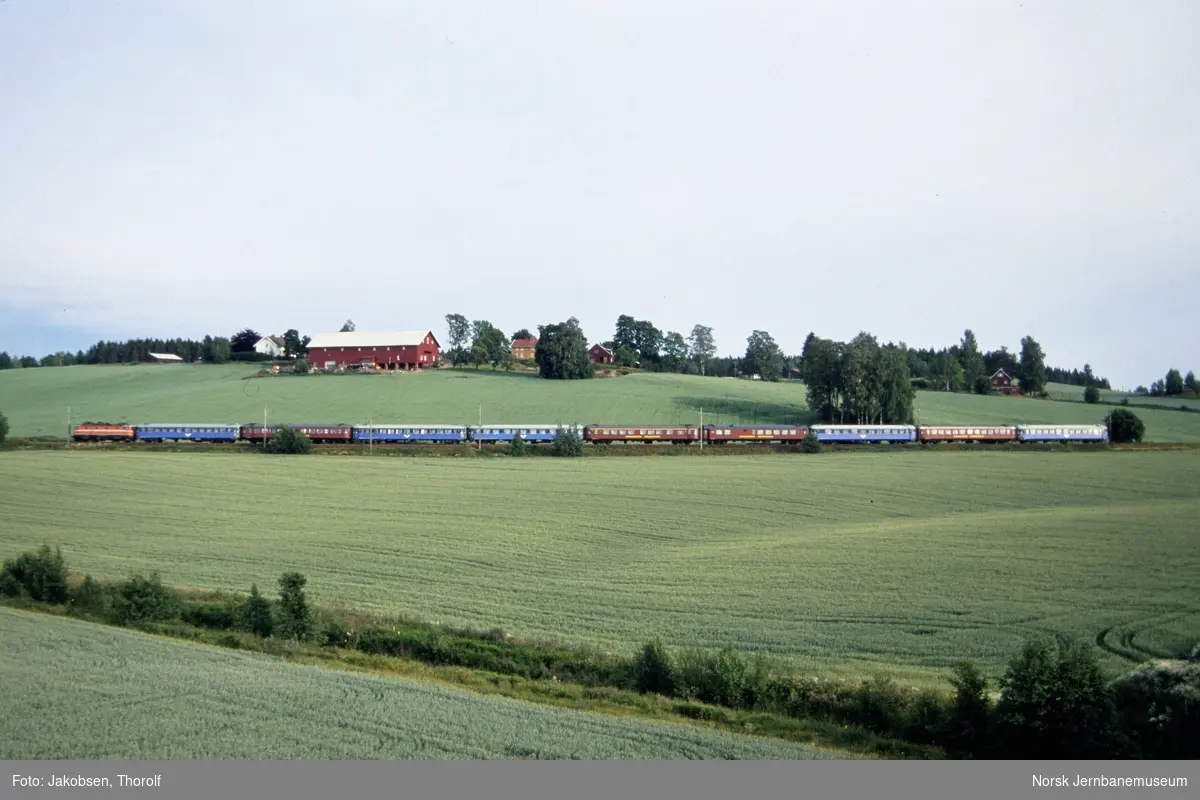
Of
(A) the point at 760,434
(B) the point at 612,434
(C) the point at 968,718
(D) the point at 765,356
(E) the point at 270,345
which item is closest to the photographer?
(C) the point at 968,718

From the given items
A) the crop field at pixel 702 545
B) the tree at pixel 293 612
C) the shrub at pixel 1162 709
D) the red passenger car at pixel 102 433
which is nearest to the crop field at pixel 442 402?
the red passenger car at pixel 102 433

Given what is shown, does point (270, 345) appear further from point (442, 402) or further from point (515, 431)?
point (515, 431)

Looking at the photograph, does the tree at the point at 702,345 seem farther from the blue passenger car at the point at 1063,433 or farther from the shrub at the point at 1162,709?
the shrub at the point at 1162,709

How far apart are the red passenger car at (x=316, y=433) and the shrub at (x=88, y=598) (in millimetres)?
50594

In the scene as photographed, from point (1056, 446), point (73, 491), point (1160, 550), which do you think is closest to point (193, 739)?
point (1160, 550)

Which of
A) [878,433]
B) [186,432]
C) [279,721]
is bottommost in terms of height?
[279,721]

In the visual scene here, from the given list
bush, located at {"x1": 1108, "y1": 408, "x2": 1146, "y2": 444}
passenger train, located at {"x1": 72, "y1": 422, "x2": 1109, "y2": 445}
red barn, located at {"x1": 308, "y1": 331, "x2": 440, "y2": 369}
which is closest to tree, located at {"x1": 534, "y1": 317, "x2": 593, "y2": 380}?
red barn, located at {"x1": 308, "y1": 331, "x2": 440, "y2": 369}

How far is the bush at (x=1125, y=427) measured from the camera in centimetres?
6819

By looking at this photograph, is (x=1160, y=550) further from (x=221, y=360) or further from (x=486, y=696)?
(x=221, y=360)

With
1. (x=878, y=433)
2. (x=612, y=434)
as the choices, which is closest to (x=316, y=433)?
(x=612, y=434)

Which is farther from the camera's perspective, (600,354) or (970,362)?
(600,354)

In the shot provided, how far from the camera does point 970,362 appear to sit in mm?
107938

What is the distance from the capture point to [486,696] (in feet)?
46.0

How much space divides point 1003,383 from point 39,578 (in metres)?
105
